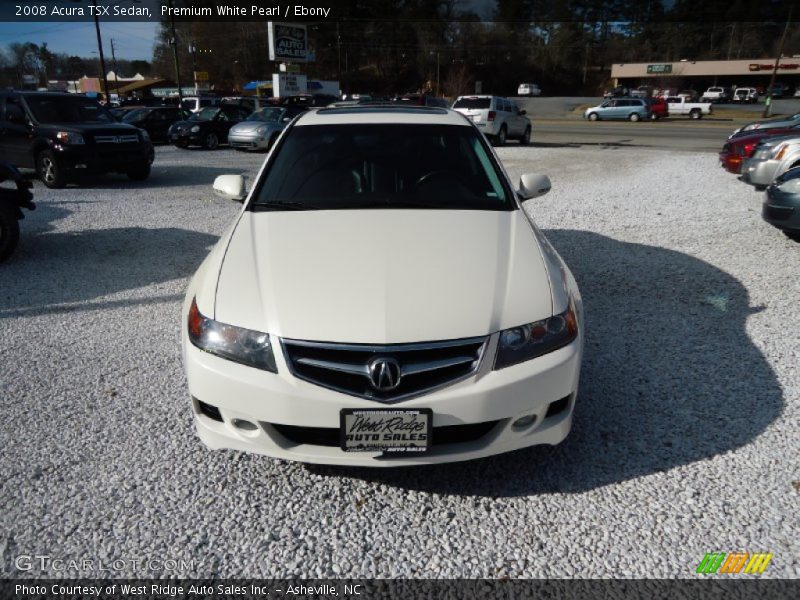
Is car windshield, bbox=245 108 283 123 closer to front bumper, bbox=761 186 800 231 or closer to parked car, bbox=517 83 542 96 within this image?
front bumper, bbox=761 186 800 231

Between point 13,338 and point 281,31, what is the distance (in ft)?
94.2

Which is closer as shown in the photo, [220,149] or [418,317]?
[418,317]

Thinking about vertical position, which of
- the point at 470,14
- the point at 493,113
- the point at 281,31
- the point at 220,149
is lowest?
the point at 220,149

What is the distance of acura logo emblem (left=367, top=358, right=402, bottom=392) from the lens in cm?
214

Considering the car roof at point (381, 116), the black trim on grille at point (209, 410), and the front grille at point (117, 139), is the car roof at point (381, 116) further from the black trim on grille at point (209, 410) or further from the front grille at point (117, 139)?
the front grille at point (117, 139)

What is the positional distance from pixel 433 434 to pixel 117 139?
10473 mm

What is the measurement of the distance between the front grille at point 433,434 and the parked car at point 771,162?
7.98 m

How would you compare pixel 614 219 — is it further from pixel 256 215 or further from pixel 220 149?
pixel 220 149

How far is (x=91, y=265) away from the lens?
595 cm

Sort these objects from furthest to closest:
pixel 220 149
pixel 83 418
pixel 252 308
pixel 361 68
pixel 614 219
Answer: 1. pixel 361 68
2. pixel 220 149
3. pixel 614 219
4. pixel 83 418
5. pixel 252 308

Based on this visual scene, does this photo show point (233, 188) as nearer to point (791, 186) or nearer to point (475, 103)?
point (791, 186)

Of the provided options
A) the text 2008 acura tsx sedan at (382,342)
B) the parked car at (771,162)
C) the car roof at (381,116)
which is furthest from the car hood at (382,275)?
the parked car at (771,162)

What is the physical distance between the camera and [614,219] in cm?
788

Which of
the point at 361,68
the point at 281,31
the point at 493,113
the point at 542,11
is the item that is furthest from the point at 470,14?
the point at 493,113
